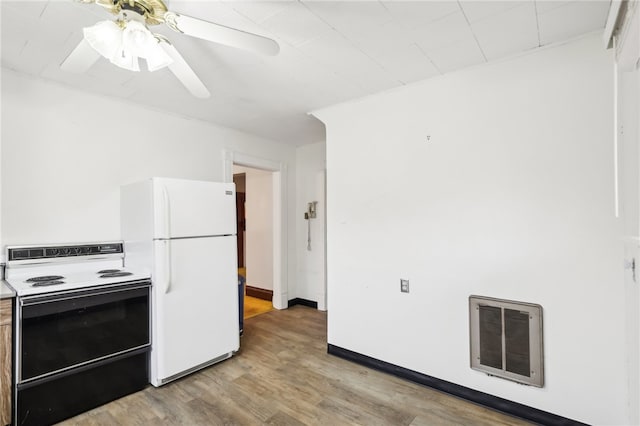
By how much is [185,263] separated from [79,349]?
0.85 metres

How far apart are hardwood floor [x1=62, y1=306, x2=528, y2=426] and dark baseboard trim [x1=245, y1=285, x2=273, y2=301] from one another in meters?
1.95

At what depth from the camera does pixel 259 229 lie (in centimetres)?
507

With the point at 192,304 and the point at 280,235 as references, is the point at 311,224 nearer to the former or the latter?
the point at 280,235

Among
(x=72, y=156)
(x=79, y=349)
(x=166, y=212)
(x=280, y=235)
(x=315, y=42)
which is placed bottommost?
(x=79, y=349)

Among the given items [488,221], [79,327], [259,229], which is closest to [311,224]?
[259,229]

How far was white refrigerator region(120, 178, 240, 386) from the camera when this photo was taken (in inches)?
93.0

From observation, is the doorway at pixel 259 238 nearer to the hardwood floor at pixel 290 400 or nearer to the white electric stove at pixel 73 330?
the hardwood floor at pixel 290 400

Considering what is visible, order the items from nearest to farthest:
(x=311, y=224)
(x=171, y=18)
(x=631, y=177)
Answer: (x=171, y=18) → (x=631, y=177) → (x=311, y=224)

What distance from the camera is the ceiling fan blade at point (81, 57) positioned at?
1.49 meters

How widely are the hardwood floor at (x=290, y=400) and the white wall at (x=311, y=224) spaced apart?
157 cm

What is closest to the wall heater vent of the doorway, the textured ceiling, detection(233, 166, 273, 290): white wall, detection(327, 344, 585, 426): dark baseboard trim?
detection(327, 344, 585, 426): dark baseboard trim

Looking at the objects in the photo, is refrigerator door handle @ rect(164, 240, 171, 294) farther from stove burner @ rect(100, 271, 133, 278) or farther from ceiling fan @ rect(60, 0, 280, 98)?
ceiling fan @ rect(60, 0, 280, 98)

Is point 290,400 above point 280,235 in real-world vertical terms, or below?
below

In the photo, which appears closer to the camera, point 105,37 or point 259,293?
point 105,37
